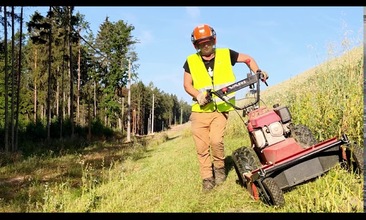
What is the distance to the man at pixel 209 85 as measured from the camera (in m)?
5.39

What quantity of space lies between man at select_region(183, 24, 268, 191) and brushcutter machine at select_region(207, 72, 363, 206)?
1.11 feet

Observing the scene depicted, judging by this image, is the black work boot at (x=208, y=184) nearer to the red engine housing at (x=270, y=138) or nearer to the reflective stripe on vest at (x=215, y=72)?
the red engine housing at (x=270, y=138)

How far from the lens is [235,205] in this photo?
14.7 ft

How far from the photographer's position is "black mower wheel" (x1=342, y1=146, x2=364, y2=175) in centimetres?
424

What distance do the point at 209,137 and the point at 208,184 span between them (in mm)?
690

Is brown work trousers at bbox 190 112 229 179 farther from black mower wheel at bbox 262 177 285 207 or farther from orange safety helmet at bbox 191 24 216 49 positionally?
black mower wheel at bbox 262 177 285 207

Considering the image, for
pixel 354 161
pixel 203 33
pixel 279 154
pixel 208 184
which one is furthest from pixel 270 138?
pixel 203 33

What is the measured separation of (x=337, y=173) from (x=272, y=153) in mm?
734

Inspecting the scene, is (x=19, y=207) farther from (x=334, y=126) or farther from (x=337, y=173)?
(x=334, y=126)

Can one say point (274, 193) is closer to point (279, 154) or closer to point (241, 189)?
point (279, 154)

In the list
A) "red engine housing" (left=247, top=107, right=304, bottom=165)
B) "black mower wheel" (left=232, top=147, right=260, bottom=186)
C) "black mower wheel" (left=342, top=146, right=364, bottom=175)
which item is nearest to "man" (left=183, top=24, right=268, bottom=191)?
"black mower wheel" (left=232, top=147, right=260, bottom=186)

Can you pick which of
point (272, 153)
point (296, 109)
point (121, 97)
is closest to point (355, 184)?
point (272, 153)

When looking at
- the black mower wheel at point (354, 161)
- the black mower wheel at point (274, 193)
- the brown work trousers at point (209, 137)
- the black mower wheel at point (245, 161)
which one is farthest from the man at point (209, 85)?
the black mower wheel at point (354, 161)

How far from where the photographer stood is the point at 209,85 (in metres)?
5.47
